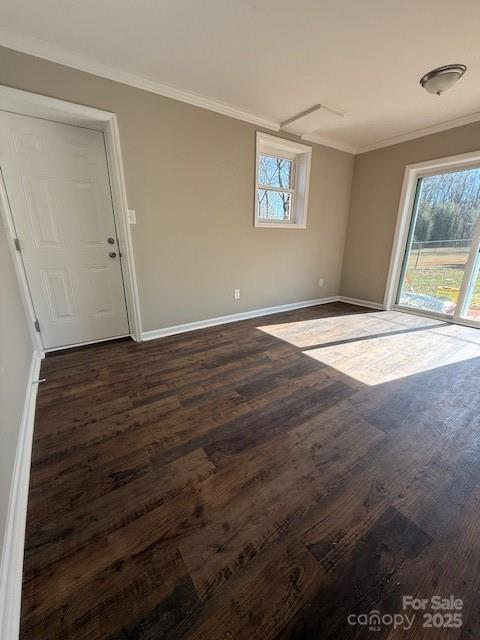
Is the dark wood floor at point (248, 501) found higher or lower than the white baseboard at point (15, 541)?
lower

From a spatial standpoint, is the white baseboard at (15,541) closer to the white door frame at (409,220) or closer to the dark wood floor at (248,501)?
the dark wood floor at (248,501)

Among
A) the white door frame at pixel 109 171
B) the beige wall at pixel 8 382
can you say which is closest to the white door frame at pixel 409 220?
the white door frame at pixel 109 171

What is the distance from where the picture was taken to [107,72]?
2.24 meters

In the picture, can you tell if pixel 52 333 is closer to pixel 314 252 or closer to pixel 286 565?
pixel 286 565

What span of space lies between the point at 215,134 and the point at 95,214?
160 centimetres

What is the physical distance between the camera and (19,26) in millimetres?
1794

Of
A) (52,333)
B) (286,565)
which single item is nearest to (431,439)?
(286,565)

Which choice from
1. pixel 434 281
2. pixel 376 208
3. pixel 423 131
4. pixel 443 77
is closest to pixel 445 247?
pixel 434 281

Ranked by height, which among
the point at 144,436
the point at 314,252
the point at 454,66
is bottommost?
the point at 144,436

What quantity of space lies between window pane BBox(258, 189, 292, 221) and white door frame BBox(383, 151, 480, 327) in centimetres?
167

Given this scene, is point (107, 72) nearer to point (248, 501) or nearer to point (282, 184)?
point (282, 184)

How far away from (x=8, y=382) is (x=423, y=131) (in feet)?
16.7

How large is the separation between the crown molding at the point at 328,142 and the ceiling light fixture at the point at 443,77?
1528 millimetres

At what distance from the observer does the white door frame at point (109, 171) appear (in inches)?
80.4
